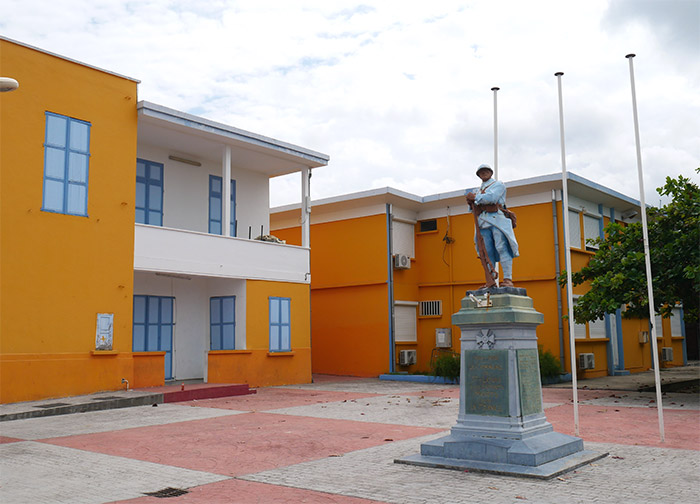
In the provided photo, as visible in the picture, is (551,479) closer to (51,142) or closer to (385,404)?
(385,404)

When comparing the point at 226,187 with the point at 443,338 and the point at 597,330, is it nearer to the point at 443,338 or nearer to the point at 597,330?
the point at 443,338

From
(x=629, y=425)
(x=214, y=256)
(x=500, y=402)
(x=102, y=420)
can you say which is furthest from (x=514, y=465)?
(x=214, y=256)

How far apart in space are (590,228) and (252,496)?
18.3 meters

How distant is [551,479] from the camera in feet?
21.1

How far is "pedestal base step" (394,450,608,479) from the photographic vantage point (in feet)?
21.4

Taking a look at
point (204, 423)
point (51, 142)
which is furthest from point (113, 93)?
point (204, 423)

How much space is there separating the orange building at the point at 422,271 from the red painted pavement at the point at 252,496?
1481cm

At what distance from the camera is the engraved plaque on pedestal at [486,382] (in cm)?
726

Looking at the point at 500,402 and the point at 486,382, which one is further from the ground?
the point at 486,382

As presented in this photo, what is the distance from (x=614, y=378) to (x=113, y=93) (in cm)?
1690

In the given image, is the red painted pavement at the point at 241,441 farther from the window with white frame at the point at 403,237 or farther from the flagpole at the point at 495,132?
the window with white frame at the point at 403,237

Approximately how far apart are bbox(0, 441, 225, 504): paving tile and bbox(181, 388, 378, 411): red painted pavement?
16.8 ft

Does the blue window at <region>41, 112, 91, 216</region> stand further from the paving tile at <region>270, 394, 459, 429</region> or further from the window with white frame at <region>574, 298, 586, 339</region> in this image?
the window with white frame at <region>574, 298, 586, 339</region>

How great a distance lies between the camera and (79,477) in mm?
6613
